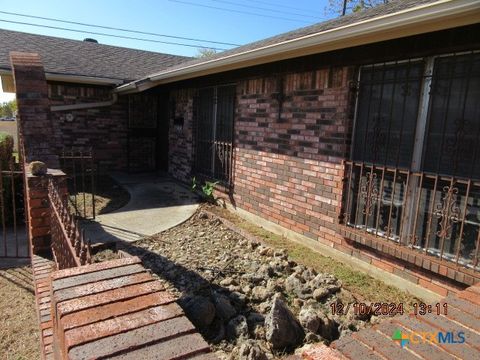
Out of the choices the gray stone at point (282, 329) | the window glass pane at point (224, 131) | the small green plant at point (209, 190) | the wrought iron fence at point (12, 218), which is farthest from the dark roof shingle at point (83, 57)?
the gray stone at point (282, 329)

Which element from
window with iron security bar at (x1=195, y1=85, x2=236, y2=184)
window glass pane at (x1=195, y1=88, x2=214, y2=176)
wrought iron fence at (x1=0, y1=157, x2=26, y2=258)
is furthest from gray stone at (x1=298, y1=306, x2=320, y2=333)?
window glass pane at (x1=195, y1=88, x2=214, y2=176)

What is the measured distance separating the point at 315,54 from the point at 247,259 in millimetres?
2752

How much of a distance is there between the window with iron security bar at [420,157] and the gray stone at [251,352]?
198cm

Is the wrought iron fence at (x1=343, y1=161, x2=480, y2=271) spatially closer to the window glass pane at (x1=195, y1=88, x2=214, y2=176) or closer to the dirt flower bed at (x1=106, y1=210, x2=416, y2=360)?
the dirt flower bed at (x1=106, y1=210, x2=416, y2=360)

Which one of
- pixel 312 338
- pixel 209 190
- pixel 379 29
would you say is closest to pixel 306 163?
pixel 379 29

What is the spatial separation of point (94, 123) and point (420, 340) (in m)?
9.62

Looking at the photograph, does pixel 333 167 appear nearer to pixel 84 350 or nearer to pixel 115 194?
pixel 84 350

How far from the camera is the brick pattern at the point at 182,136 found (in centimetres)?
803

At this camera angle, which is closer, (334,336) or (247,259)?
(334,336)

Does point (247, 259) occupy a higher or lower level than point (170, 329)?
lower

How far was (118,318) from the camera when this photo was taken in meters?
1.25

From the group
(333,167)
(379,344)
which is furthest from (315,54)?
(379,344)

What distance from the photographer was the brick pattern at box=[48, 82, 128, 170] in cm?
917

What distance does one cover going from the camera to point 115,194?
7.82 metres
